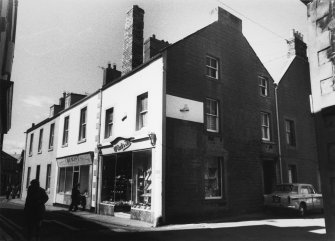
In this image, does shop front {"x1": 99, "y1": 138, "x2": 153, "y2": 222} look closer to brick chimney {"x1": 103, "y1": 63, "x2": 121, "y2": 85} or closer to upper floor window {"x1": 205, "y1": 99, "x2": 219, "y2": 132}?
upper floor window {"x1": 205, "y1": 99, "x2": 219, "y2": 132}

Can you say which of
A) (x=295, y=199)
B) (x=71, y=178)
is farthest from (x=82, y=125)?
(x=295, y=199)

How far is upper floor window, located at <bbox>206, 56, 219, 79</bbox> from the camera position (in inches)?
643

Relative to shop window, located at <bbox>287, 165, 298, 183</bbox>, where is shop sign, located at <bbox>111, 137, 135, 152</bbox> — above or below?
above

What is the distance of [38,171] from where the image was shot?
2680 cm

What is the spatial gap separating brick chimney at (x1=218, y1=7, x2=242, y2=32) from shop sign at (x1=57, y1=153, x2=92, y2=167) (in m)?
11.1

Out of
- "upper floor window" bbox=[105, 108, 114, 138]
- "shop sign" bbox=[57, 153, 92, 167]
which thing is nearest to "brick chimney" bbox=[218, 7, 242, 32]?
"upper floor window" bbox=[105, 108, 114, 138]

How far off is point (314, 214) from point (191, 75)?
972cm

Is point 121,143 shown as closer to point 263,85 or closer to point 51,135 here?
point 263,85

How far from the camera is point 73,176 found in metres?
20.4

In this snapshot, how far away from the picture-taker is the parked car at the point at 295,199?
14841 mm

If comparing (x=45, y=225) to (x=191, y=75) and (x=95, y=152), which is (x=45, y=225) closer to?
(x=95, y=152)

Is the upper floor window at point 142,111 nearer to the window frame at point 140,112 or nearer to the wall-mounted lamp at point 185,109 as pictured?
the window frame at point 140,112

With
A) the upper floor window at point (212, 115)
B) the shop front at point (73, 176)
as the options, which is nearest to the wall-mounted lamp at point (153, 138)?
the upper floor window at point (212, 115)

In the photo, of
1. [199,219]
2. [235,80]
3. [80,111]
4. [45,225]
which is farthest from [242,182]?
[80,111]
